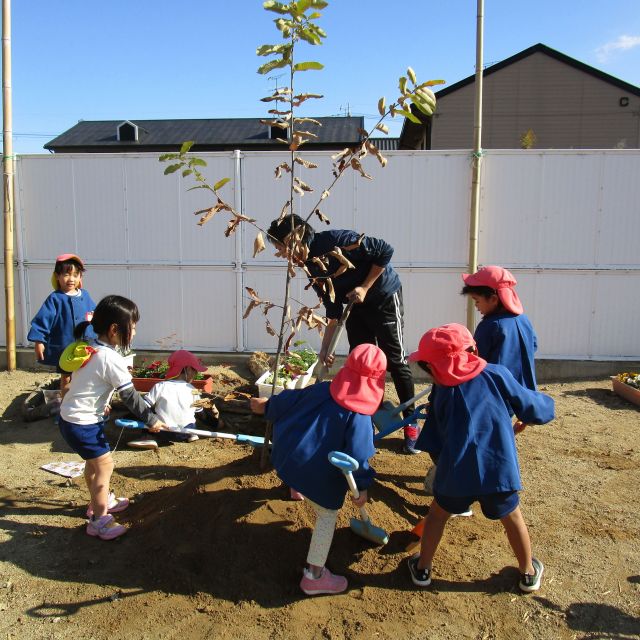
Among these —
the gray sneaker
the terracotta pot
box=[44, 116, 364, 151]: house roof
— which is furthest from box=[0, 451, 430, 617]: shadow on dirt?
box=[44, 116, 364, 151]: house roof

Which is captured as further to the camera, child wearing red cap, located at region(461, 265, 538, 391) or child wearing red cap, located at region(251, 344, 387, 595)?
child wearing red cap, located at region(461, 265, 538, 391)

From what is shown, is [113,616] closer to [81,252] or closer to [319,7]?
[319,7]

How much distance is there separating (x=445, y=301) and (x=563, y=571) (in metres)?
3.89

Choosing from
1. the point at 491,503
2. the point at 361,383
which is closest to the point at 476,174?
the point at 361,383

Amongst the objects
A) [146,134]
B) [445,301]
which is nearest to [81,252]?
[445,301]

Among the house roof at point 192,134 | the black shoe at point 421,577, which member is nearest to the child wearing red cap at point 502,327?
the black shoe at point 421,577

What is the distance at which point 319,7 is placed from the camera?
2441mm

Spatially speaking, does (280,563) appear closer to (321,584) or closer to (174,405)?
(321,584)

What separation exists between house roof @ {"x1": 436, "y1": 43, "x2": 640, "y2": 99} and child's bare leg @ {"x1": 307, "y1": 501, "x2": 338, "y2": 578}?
15.8m

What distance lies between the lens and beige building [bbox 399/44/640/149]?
1647cm

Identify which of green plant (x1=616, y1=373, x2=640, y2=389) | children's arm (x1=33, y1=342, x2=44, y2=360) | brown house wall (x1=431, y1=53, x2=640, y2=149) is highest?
brown house wall (x1=431, y1=53, x2=640, y2=149)

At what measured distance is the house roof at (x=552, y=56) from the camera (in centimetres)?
1627

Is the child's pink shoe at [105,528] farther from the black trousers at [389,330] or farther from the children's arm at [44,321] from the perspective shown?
the black trousers at [389,330]

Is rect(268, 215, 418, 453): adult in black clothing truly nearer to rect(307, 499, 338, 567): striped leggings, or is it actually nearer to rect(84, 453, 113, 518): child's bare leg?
rect(307, 499, 338, 567): striped leggings
